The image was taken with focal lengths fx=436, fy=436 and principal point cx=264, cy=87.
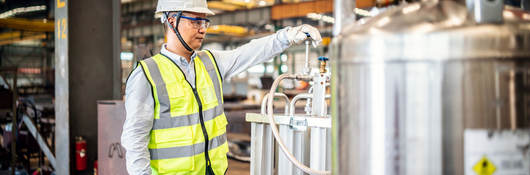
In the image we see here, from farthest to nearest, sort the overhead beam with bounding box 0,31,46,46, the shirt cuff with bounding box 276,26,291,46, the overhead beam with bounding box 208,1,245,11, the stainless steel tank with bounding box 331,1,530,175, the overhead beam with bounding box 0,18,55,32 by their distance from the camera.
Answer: the overhead beam with bounding box 0,31,46,46 → the overhead beam with bounding box 208,1,245,11 → the overhead beam with bounding box 0,18,55,32 → the shirt cuff with bounding box 276,26,291,46 → the stainless steel tank with bounding box 331,1,530,175

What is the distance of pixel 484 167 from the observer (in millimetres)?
964

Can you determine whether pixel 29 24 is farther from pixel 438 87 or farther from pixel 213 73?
pixel 438 87

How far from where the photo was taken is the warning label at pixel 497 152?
3.11ft

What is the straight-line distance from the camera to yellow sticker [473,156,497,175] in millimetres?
959

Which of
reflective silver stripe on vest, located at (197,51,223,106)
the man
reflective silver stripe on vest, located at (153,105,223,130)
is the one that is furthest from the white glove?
reflective silver stripe on vest, located at (153,105,223,130)

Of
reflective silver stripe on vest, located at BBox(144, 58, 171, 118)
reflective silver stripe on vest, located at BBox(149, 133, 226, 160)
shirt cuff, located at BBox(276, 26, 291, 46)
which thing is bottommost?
reflective silver stripe on vest, located at BBox(149, 133, 226, 160)

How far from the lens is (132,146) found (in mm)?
2012

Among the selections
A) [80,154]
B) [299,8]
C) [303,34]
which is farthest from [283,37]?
[299,8]

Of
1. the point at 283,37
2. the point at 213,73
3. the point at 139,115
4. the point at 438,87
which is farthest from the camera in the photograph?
the point at 213,73

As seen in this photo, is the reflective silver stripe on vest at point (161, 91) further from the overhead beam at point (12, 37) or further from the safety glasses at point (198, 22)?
the overhead beam at point (12, 37)

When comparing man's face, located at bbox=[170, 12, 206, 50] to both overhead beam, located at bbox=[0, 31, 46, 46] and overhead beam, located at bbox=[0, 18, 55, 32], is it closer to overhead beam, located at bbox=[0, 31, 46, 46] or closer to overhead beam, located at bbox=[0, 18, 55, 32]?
overhead beam, located at bbox=[0, 18, 55, 32]

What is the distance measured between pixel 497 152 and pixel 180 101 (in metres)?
1.45

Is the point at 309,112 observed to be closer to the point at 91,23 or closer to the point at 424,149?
the point at 424,149

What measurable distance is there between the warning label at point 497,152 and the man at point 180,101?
1.19 m
